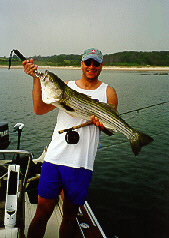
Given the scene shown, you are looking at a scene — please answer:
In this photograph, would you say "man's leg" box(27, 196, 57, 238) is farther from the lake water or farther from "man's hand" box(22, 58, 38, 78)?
the lake water

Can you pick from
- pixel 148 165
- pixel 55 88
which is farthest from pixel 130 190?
pixel 55 88

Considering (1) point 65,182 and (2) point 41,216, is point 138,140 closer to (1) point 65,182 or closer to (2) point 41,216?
(1) point 65,182

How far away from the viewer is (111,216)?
735 cm

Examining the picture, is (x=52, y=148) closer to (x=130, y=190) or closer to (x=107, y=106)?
(x=107, y=106)

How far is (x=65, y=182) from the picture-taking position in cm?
296

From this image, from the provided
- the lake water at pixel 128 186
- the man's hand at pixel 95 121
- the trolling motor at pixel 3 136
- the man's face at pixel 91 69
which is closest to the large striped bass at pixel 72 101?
the man's hand at pixel 95 121

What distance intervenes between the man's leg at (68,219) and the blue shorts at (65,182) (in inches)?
3.5

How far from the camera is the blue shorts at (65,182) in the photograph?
294 cm

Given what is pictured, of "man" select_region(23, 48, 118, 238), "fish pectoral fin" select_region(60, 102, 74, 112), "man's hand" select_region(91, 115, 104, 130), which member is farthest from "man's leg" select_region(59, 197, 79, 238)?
"fish pectoral fin" select_region(60, 102, 74, 112)

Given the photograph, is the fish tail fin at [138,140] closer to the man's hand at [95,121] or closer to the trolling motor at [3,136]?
the man's hand at [95,121]

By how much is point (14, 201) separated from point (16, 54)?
1800 mm

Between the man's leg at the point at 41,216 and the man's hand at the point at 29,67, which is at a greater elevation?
the man's hand at the point at 29,67

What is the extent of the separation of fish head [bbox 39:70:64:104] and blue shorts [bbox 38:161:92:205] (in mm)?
827

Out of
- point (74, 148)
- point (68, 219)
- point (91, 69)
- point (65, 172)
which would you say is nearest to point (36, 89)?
point (91, 69)
